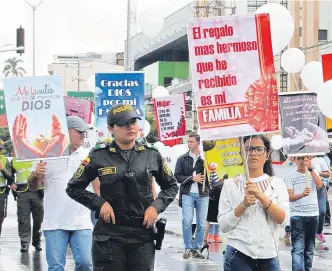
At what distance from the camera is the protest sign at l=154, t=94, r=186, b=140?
68.2 ft

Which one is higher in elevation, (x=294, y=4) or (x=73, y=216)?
(x=294, y=4)

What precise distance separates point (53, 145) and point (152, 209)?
2346 mm

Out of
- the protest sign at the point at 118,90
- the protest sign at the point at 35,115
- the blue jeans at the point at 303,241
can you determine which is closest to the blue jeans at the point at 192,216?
the protest sign at the point at 118,90

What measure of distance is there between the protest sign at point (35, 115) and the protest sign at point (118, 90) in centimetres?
476

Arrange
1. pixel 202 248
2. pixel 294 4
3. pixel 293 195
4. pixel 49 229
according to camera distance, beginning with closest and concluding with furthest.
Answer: pixel 49 229
pixel 293 195
pixel 202 248
pixel 294 4

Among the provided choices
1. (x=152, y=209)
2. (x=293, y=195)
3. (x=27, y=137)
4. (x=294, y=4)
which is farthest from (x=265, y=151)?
(x=294, y=4)

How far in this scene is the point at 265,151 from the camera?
662cm

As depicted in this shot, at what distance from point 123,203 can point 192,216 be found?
7.24 m

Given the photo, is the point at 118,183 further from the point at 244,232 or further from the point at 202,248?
the point at 202,248

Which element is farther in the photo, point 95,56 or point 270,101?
point 95,56

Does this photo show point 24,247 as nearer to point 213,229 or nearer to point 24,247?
point 24,247

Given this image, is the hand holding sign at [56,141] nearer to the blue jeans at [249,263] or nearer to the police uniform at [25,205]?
the blue jeans at [249,263]

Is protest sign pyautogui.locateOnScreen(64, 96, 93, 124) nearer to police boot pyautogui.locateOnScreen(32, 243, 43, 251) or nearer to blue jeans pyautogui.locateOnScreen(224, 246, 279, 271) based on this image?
police boot pyautogui.locateOnScreen(32, 243, 43, 251)

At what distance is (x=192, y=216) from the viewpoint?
44.8ft
